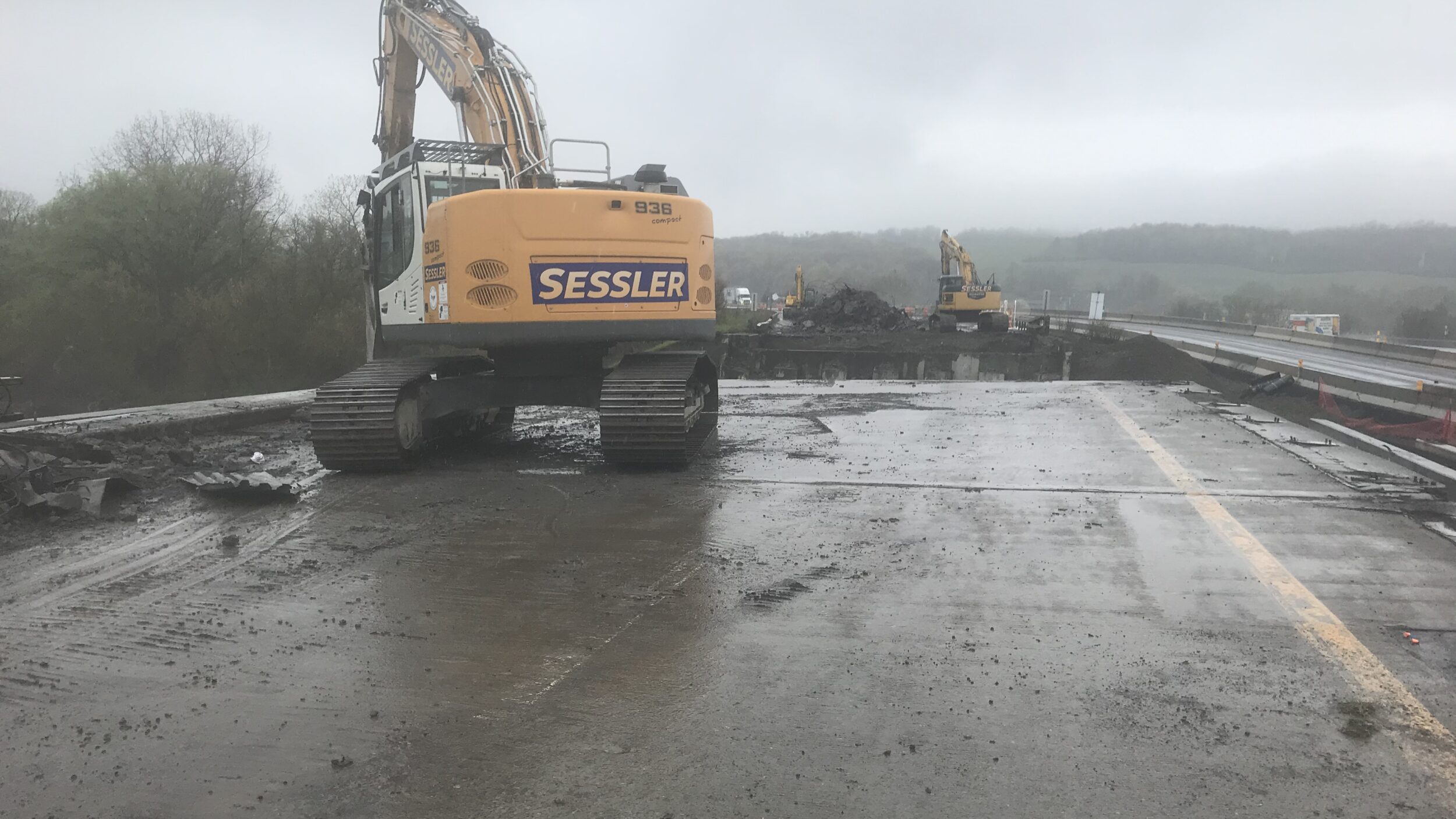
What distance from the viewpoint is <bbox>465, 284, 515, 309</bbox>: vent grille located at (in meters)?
7.54

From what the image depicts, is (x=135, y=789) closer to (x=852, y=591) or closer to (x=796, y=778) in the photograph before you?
(x=796, y=778)

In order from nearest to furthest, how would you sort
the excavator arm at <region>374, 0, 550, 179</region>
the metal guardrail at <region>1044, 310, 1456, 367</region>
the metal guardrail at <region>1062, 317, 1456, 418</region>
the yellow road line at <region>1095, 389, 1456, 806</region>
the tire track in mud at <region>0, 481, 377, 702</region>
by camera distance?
1. the yellow road line at <region>1095, 389, 1456, 806</region>
2. the tire track in mud at <region>0, 481, 377, 702</region>
3. the excavator arm at <region>374, 0, 550, 179</region>
4. the metal guardrail at <region>1062, 317, 1456, 418</region>
5. the metal guardrail at <region>1044, 310, 1456, 367</region>

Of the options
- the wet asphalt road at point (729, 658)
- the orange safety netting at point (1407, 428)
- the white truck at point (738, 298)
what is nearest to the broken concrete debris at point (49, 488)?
the wet asphalt road at point (729, 658)

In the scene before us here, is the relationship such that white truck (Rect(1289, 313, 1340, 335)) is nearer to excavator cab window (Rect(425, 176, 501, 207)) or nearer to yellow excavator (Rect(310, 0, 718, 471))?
yellow excavator (Rect(310, 0, 718, 471))

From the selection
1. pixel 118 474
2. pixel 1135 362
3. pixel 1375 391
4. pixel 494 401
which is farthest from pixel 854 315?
pixel 118 474

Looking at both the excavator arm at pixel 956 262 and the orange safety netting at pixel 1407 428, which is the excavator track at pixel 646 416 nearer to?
the orange safety netting at pixel 1407 428

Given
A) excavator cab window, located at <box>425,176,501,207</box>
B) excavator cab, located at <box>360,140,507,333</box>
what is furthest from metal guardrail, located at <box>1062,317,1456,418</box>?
excavator cab, located at <box>360,140,507,333</box>

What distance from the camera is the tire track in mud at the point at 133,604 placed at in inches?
143

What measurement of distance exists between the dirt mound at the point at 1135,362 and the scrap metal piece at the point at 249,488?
17639 mm

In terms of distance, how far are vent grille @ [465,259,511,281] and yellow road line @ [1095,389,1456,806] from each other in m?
5.73

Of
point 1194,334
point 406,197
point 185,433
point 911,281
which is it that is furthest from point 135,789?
point 911,281

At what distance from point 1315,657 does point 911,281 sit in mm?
97004

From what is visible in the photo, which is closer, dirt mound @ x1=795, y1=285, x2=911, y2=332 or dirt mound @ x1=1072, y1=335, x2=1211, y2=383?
dirt mound @ x1=1072, y1=335, x2=1211, y2=383

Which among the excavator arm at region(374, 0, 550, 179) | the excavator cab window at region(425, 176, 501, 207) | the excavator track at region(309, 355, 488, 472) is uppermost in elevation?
the excavator arm at region(374, 0, 550, 179)
